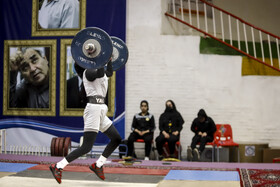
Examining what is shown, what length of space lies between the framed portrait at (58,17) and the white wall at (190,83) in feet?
3.74

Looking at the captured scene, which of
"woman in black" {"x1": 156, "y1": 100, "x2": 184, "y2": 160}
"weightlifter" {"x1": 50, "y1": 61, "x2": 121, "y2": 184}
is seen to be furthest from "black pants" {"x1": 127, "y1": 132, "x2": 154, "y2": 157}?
"weightlifter" {"x1": 50, "y1": 61, "x2": 121, "y2": 184}

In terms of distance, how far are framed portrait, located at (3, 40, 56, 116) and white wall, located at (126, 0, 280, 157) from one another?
1.79m

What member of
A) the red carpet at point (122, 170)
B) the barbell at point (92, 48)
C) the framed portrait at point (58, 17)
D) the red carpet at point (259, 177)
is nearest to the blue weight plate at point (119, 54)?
the barbell at point (92, 48)

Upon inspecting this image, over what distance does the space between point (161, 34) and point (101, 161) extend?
4.40 m

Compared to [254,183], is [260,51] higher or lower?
higher

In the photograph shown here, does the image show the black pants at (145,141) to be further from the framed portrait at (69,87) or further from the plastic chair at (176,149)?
the framed portrait at (69,87)

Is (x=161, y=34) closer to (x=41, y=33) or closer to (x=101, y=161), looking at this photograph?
(x=41, y=33)

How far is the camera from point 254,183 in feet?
13.0

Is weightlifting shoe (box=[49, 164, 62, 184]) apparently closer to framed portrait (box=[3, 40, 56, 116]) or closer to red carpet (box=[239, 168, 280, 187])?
red carpet (box=[239, 168, 280, 187])

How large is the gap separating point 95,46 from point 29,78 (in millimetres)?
4605

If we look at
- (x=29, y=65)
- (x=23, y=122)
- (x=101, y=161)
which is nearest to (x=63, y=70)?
(x=29, y=65)

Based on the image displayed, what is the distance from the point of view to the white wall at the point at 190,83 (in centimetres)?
741

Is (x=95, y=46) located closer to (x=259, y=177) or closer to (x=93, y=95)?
(x=93, y=95)

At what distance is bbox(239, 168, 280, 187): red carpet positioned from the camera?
3.93 meters
